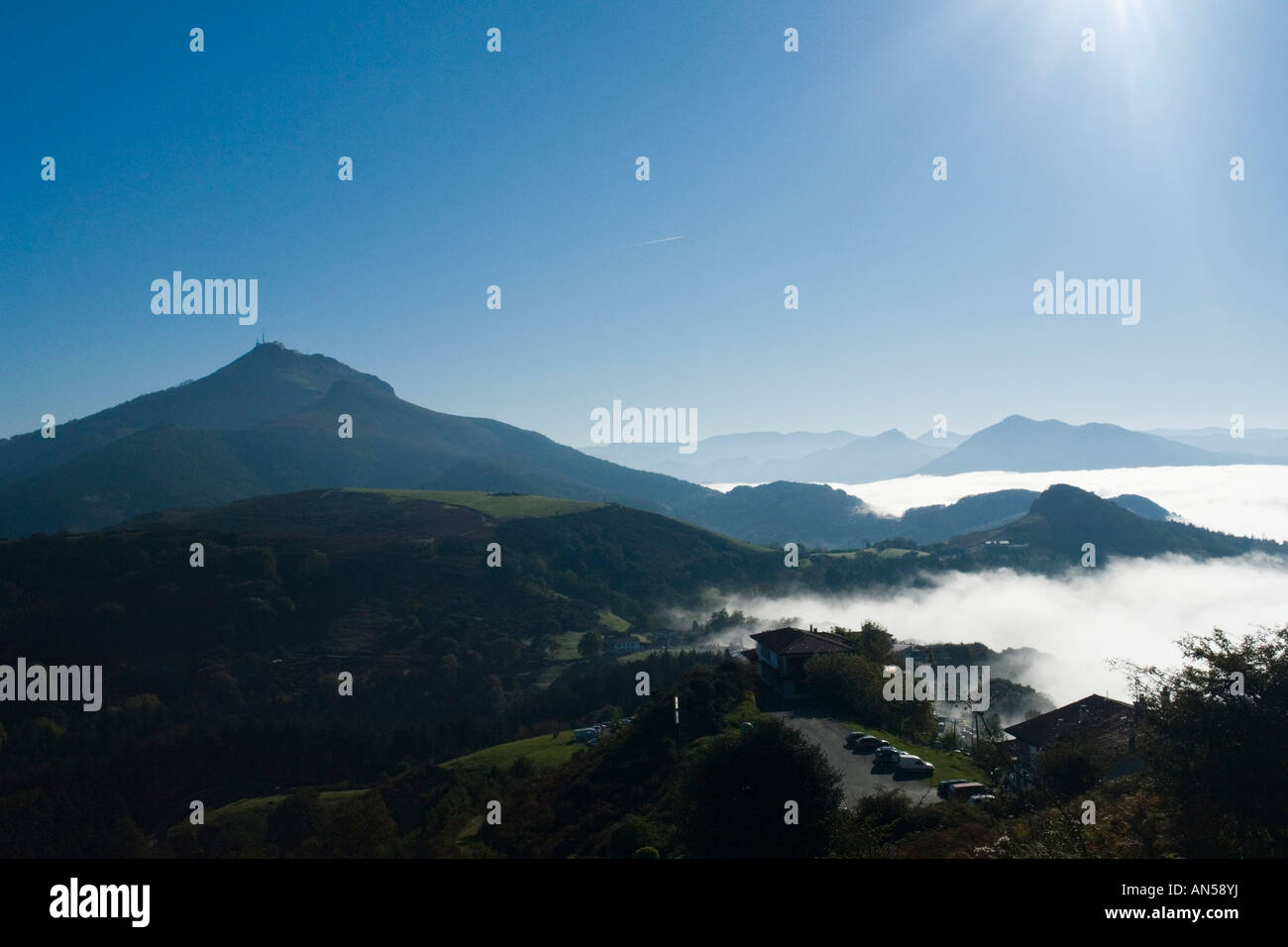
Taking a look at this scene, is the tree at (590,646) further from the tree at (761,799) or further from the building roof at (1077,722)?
the tree at (761,799)

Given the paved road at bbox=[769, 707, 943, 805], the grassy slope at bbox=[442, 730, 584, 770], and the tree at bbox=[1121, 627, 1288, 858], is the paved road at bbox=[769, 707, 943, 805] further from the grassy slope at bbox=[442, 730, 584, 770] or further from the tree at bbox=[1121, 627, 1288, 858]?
the grassy slope at bbox=[442, 730, 584, 770]
